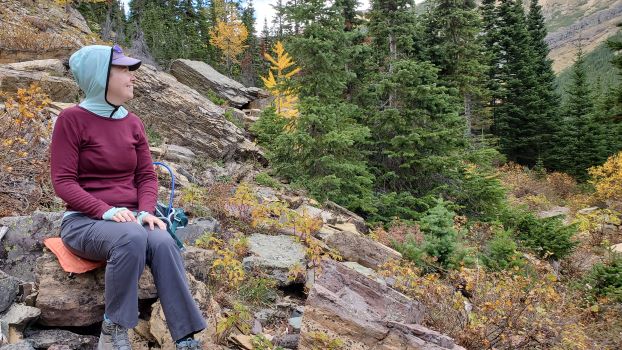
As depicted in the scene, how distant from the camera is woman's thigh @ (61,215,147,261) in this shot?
2826 millimetres

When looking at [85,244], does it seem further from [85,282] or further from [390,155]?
[390,155]

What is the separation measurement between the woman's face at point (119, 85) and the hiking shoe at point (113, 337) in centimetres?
167

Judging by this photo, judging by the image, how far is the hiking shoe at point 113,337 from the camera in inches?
110

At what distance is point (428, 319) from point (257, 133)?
37.2 feet

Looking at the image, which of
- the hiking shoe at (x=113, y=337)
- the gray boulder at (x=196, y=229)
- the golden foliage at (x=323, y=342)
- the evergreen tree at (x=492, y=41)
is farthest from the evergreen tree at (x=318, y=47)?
the evergreen tree at (x=492, y=41)

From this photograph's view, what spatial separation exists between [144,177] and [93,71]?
936 mm

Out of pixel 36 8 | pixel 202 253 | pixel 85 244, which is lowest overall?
pixel 202 253

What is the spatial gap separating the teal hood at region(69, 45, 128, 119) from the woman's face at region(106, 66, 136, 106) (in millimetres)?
36

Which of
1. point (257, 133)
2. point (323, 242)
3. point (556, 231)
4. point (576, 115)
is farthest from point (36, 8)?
point (576, 115)

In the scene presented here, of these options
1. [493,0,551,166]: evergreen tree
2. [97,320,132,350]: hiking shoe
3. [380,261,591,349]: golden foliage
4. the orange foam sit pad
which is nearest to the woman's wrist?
the orange foam sit pad

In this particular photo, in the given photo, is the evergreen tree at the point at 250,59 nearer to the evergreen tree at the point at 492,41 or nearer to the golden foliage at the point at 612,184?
the evergreen tree at the point at 492,41

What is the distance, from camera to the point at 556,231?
11219 mm

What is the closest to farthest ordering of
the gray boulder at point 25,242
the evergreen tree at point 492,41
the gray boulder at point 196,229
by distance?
the gray boulder at point 25,242 → the gray boulder at point 196,229 → the evergreen tree at point 492,41

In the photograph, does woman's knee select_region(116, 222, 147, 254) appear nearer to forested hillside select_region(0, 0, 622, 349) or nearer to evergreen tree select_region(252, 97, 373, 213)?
forested hillside select_region(0, 0, 622, 349)
